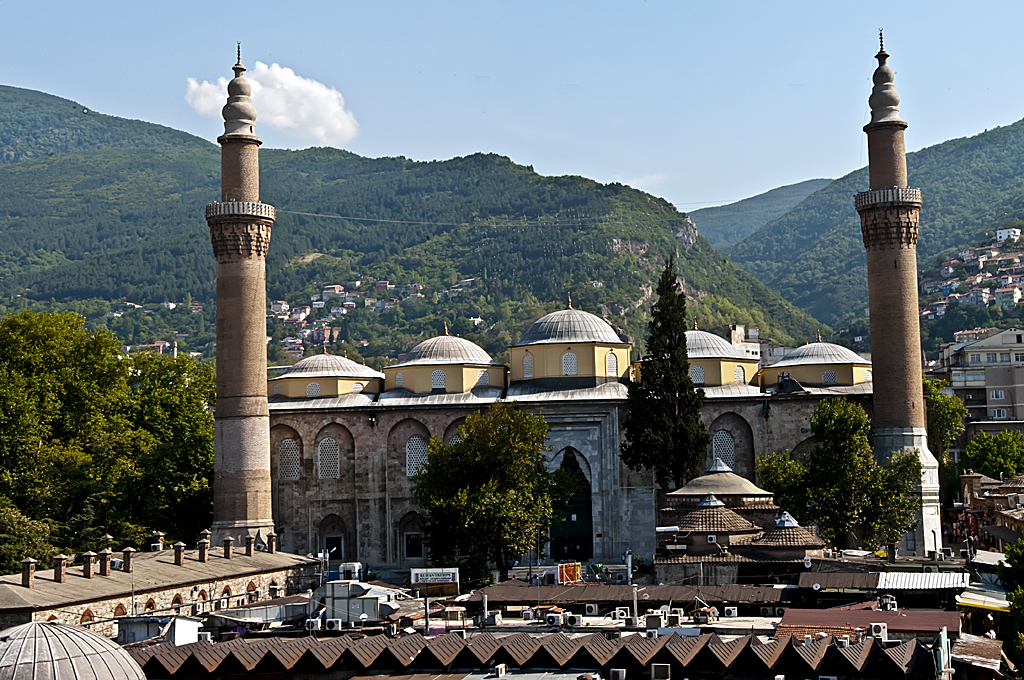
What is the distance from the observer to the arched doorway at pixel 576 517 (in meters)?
48.6

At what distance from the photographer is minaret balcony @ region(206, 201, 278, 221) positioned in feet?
152

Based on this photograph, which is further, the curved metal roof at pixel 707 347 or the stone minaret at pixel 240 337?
the curved metal roof at pixel 707 347

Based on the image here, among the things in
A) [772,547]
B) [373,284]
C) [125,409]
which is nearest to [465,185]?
[373,284]

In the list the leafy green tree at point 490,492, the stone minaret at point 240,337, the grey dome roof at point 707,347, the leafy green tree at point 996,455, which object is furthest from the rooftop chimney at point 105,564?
the leafy green tree at point 996,455

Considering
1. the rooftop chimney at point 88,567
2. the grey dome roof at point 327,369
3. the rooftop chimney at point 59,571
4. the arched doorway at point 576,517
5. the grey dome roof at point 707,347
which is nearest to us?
the rooftop chimney at point 59,571

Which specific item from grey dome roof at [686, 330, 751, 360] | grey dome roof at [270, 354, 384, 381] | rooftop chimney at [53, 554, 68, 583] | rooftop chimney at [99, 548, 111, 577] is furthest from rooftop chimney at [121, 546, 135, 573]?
grey dome roof at [686, 330, 751, 360]

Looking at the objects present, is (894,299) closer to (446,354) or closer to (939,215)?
(446,354)

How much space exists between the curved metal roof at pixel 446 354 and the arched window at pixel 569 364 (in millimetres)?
2686

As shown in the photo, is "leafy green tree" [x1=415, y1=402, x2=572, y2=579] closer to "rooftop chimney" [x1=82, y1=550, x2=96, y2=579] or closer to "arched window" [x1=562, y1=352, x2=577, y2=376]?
"arched window" [x1=562, y1=352, x2=577, y2=376]

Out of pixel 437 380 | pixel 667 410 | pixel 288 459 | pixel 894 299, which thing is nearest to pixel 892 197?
pixel 894 299

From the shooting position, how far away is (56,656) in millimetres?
14430

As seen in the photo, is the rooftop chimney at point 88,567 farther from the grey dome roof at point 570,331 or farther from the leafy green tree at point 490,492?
the grey dome roof at point 570,331

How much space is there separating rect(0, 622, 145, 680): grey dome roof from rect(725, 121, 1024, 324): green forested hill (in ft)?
504

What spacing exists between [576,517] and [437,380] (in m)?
7.27
